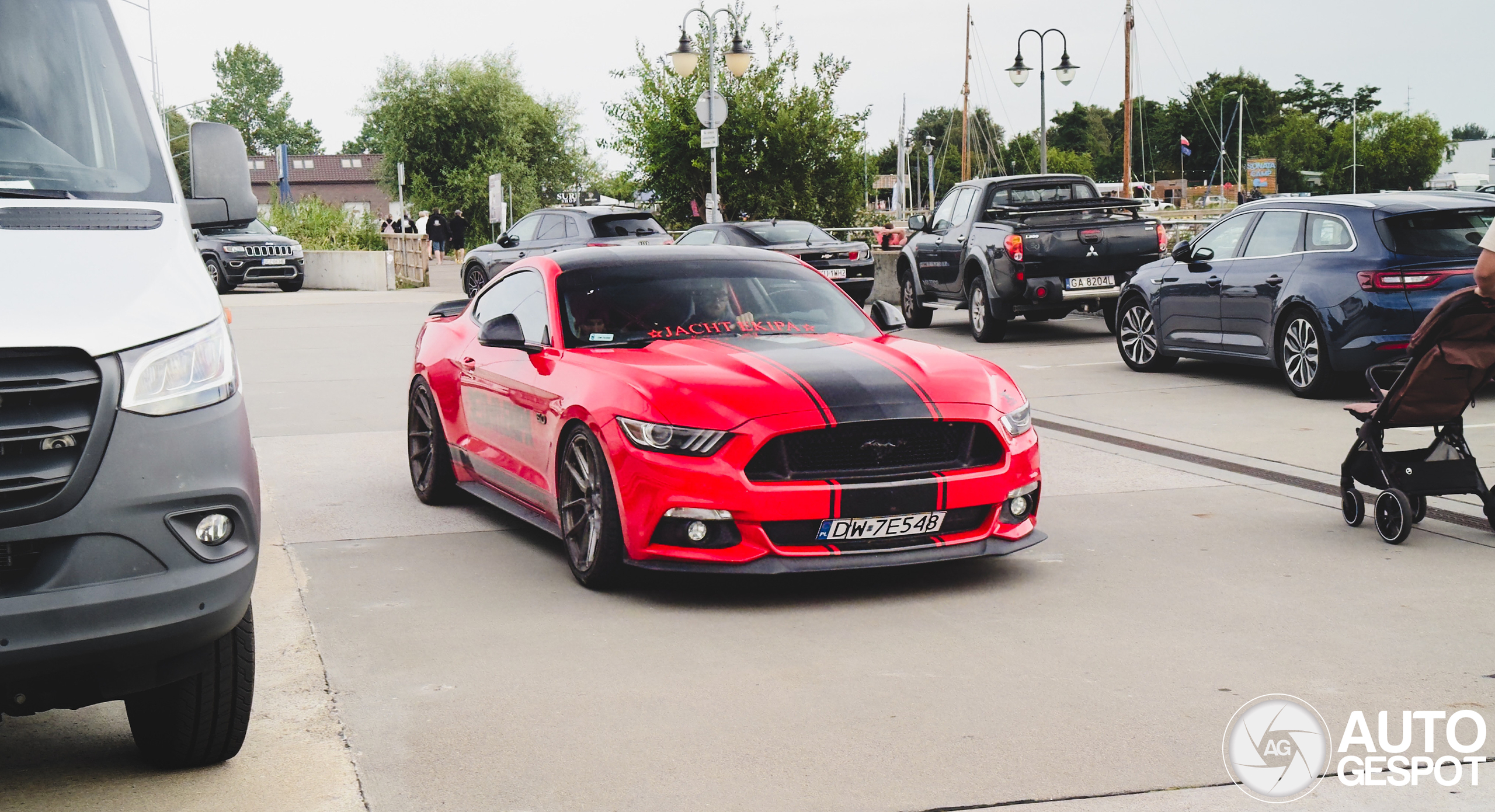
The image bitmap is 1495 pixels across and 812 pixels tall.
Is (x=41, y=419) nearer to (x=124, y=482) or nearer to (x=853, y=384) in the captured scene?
(x=124, y=482)

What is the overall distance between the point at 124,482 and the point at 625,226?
70.3ft

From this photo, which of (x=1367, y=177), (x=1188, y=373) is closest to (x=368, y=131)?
(x=1188, y=373)

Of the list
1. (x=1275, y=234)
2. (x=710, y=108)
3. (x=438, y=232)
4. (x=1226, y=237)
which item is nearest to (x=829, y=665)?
(x=1275, y=234)

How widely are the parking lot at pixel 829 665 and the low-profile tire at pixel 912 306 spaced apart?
38.9 feet

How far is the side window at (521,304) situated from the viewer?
704 centimetres

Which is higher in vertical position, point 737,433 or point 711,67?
point 711,67

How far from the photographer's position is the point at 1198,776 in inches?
151

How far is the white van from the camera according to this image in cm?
334

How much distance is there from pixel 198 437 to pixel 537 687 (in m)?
1.54

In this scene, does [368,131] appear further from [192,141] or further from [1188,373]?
[192,141]

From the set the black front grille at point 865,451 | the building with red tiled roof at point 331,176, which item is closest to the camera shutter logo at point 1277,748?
the black front grille at point 865,451

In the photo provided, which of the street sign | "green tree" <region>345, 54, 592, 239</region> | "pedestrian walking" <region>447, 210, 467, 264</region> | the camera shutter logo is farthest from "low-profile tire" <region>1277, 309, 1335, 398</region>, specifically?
"green tree" <region>345, 54, 592, 239</region>

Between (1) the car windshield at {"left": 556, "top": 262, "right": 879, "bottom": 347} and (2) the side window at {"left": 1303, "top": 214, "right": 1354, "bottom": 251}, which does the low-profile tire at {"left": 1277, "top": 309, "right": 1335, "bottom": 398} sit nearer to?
(2) the side window at {"left": 1303, "top": 214, "right": 1354, "bottom": 251}

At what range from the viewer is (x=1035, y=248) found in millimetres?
17078
